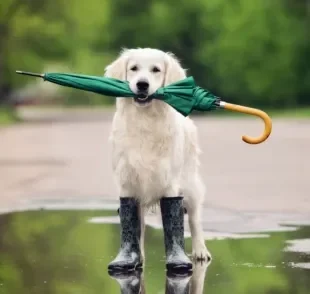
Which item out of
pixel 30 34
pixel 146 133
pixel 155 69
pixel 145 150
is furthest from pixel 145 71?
pixel 30 34

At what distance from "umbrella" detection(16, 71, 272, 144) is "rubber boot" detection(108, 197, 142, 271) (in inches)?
33.6

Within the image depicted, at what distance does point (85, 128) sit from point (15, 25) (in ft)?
66.0

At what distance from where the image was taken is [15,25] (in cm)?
6025

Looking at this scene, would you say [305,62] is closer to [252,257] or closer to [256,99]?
[256,99]

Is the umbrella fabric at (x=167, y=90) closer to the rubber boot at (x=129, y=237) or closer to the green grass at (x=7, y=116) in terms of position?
the rubber boot at (x=129, y=237)

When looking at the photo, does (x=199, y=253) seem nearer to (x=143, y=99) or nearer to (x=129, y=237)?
(x=129, y=237)

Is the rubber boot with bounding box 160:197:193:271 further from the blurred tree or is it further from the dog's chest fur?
the blurred tree

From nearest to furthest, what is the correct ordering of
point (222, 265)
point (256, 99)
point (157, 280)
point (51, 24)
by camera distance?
point (157, 280)
point (222, 265)
point (51, 24)
point (256, 99)

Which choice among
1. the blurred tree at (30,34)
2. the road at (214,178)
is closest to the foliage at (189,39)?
the blurred tree at (30,34)

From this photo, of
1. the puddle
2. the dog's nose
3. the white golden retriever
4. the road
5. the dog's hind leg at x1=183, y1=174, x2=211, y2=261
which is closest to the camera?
the puddle

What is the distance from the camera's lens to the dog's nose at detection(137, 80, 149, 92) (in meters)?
8.96

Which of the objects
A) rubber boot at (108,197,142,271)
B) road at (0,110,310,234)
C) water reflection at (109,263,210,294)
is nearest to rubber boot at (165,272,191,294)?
water reflection at (109,263,210,294)

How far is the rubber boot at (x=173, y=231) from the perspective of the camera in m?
9.18

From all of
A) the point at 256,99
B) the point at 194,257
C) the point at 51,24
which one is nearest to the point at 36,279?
the point at 194,257
